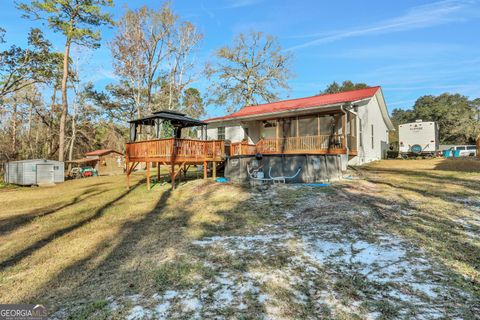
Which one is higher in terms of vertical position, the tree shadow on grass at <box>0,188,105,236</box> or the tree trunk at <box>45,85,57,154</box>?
the tree trunk at <box>45,85,57,154</box>

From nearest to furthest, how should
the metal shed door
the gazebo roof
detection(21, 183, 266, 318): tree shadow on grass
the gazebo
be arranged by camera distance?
1. detection(21, 183, 266, 318): tree shadow on grass
2. the gazebo
3. the gazebo roof
4. the metal shed door

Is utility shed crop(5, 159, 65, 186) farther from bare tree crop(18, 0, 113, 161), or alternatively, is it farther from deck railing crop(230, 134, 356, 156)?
deck railing crop(230, 134, 356, 156)

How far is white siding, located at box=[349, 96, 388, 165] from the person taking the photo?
49.4ft

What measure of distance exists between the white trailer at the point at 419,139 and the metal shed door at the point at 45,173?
24751 mm

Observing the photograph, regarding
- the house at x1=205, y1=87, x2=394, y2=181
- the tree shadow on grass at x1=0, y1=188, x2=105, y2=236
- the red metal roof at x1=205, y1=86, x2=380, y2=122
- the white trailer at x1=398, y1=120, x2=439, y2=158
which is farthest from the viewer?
the white trailer at x1=398, y1=120, x2=439, y2=158

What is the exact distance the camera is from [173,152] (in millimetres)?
10297

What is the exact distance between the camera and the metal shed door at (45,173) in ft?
55.5

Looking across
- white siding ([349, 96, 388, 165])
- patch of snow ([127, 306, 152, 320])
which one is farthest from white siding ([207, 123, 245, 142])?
patch of snow ([127, 306, 152, 320])

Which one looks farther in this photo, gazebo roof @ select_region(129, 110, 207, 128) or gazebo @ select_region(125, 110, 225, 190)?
gazebo roof @ select_region(129, 110, 207, 128)

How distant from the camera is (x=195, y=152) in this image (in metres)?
11.3

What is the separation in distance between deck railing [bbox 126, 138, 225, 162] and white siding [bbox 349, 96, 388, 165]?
25.0ft

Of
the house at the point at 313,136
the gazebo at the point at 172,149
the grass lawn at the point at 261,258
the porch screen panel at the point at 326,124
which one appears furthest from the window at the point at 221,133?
the grass lawn at the point at 261,258

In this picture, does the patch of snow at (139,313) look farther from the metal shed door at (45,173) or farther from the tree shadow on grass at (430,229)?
the metal shed door at (45,173)

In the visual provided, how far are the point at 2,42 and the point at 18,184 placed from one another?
10.1 m
